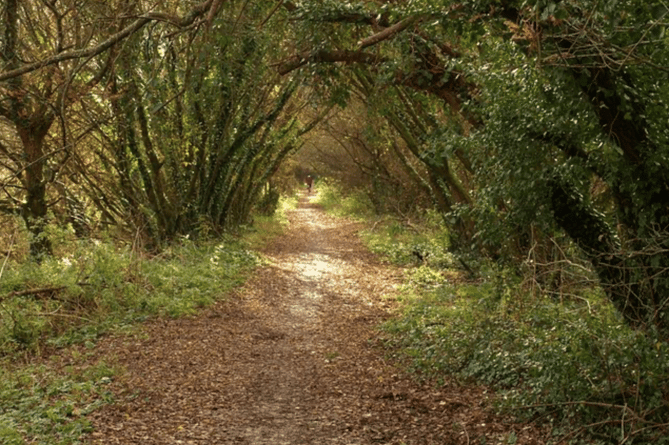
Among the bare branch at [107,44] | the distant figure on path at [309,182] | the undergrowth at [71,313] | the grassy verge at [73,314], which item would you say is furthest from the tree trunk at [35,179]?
the distant figure on path at [309,182]

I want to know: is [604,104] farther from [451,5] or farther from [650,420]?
[650,420]

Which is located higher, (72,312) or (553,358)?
(72,312)

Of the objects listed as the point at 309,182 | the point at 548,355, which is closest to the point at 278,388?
the point at 548,355

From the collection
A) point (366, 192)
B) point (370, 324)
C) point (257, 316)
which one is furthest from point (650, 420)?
point (366, 192)

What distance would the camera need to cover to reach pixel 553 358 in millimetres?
5922

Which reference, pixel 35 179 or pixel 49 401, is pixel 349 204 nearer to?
pixel 35 179

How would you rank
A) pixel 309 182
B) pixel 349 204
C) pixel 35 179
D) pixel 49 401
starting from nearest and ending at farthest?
1. pixel 49 401
2. pixel 35 179
3. pixel 349 204
4. pixel 309 182

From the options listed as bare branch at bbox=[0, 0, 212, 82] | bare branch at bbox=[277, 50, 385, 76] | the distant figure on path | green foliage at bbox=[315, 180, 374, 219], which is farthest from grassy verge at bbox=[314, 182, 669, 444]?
the distant figure on path

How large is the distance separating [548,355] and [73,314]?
6484 millimetres

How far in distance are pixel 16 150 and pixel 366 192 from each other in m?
17.8

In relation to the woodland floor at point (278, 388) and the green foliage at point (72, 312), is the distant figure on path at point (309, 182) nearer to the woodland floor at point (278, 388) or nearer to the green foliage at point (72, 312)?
the green foliage at point (72, 312)

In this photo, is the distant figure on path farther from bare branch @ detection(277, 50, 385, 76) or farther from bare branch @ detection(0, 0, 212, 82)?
bare branch @ detection(0, 0, 212, 82)

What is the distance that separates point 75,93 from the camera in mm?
9711

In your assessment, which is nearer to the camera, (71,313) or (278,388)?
(278,388)
